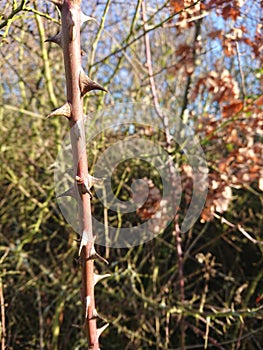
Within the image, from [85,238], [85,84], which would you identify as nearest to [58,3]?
[85,84]

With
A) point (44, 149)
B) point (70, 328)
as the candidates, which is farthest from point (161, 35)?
point (70, 328)

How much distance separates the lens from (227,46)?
193cm

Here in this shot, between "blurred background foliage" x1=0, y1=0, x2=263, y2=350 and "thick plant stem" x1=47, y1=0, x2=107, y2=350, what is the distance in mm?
1048

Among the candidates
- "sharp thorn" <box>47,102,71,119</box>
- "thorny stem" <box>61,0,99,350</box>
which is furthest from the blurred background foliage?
"sharp thorn" <box>47,102,71,119</box>

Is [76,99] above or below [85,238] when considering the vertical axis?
above

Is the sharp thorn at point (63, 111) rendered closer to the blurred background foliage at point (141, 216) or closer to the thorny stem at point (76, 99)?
the thorny stem at point (76, 99)

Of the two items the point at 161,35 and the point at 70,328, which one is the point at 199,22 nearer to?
the point at 161,35

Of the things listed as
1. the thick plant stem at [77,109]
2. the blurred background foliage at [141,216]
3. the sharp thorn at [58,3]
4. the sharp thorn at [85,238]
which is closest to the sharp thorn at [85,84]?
the thick plant stem at [77,109]

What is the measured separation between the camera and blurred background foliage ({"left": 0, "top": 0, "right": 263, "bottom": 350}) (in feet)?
6.53

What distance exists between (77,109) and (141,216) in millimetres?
1186

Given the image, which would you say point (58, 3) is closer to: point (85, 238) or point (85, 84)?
point (85, 84)

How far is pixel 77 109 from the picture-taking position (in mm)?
782

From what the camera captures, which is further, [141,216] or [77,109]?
[141,216]

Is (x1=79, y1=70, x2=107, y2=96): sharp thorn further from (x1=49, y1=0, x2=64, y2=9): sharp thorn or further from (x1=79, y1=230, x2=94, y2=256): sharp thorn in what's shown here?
(x1=79, y1=230, x2=94, y2=256): sharp thorn
